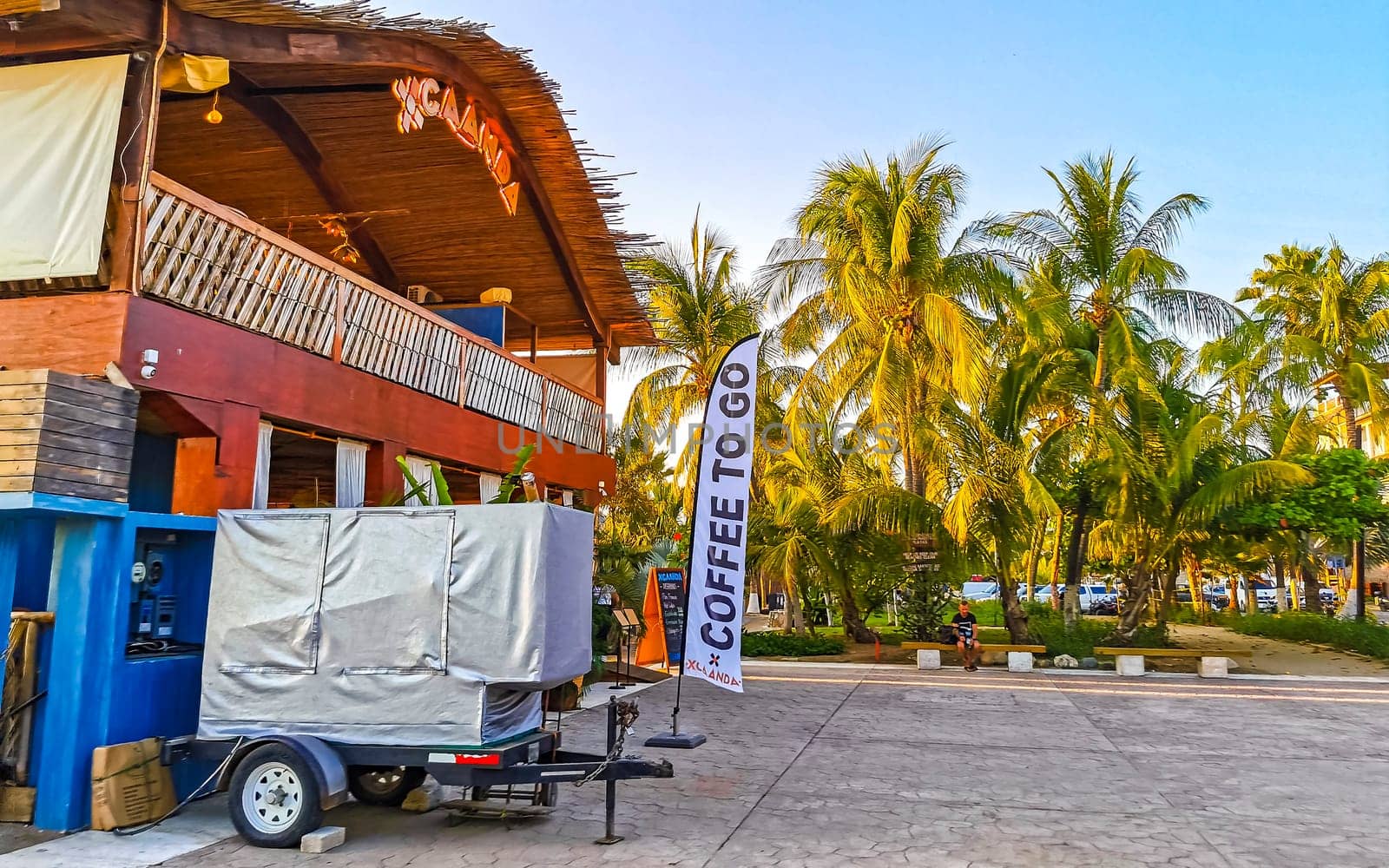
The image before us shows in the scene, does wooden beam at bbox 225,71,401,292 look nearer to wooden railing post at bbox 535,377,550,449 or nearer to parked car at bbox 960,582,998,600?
wooden railing post at bbox 535,377,550,449

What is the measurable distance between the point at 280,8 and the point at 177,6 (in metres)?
0.81

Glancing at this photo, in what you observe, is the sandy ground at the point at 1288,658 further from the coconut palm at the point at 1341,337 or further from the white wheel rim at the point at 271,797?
the white wheel rim at the point at 271,797

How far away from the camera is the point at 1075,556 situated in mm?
19906

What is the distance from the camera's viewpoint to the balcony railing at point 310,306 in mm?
7277

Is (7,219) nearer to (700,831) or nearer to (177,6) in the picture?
(177,6)

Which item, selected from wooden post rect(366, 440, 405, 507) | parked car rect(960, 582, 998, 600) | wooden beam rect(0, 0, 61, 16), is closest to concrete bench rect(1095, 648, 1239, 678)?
wooden post rect(366, 440, 405, 507)

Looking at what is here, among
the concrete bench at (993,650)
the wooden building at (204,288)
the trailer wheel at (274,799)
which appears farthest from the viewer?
the concrete bench at (993,650)

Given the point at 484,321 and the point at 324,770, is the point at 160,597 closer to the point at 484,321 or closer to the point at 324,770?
the point at 324,770

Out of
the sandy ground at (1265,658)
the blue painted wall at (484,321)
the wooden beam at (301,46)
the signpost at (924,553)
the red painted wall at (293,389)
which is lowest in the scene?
the sandy ground at (1265,658)

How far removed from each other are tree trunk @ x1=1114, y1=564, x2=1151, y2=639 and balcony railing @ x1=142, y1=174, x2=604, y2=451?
12860 mm

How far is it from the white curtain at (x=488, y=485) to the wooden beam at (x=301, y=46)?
3.58 m

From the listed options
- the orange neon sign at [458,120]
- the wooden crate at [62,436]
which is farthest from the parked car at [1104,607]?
the wooden crate at [62,436]

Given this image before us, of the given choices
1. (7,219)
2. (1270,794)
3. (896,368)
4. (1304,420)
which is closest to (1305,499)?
(1304,420)

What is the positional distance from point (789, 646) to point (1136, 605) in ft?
23.0
